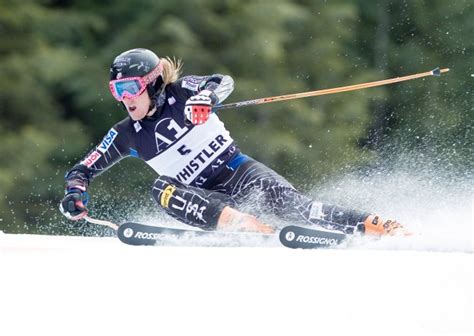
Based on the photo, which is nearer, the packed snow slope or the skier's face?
the packed snow slope

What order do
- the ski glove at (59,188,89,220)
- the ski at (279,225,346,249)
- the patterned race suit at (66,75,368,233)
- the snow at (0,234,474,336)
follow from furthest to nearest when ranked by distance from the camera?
the ski glove at (59,188,89,220), the patterned race suit at (66,75,368,233), the ski at (279,225,346,249), the snow at (0,234,474,336)

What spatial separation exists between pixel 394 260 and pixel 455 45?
695 centimetres

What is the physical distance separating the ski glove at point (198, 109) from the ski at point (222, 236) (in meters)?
0.60

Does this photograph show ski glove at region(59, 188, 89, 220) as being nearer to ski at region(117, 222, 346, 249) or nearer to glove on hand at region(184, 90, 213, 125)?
ski at region(117, 222, 346, 249)

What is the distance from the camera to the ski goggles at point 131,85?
536cm

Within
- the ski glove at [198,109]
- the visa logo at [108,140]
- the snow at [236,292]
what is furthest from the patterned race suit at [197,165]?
the snow at [236,292]

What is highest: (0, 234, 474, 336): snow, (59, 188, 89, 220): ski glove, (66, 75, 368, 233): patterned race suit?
(66, 75, 368, 233): patterned race suit

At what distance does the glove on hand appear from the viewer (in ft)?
16.8

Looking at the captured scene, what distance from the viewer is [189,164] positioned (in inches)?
220

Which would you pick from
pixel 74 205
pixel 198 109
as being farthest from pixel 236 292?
pixel 74 205

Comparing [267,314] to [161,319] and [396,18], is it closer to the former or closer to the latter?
[161,319]

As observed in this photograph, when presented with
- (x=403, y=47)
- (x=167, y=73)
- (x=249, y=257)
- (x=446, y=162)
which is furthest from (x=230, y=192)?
(x=403, y=47)

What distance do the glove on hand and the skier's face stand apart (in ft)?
1.25

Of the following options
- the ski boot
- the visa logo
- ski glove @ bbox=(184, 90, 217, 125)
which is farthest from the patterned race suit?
ski glove @ bbox=(184, 90, 217, 125)
